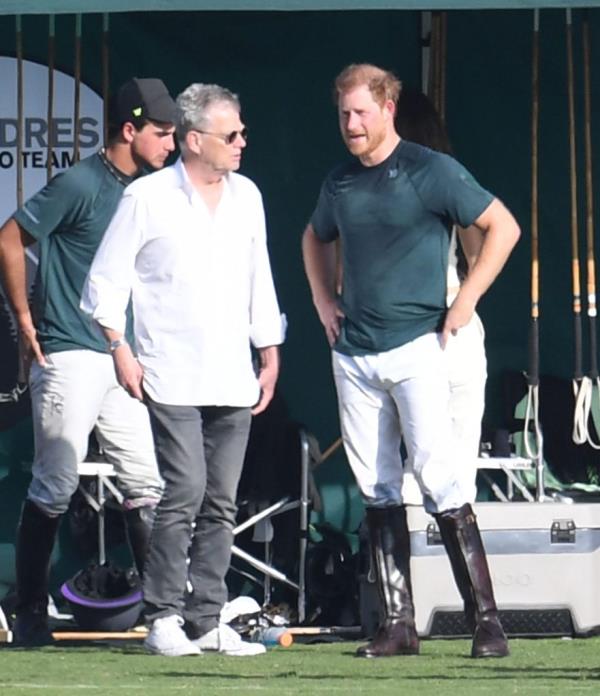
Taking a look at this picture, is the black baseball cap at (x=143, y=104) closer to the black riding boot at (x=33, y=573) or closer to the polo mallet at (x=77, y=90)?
the polo mallet at (x=77, y=90)

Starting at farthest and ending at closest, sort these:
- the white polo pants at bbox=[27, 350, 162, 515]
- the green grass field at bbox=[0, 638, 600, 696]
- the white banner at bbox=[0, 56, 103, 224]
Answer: the white banner at bbox=[0, 56, 103, 224] < the white polo pants at bbox=[27, 350, 162, 515] < the green grass field at bbox=[0, 638, 600, 696]

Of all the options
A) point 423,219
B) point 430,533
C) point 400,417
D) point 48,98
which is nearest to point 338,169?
point 423,219

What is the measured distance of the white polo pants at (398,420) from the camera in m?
5.84

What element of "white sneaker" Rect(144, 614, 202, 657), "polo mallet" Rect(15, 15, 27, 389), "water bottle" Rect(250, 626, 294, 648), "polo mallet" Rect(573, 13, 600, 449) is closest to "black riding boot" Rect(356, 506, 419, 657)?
"white sneaker" Rect(144, 614, 202, 657)

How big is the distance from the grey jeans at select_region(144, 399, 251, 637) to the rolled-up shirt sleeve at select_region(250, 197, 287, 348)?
22 cm

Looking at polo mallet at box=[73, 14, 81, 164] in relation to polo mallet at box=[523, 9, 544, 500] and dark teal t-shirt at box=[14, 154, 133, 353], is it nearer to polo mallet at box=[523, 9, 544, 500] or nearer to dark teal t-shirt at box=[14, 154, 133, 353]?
dark teal t-shirt at box=[14, 154, 133, 353]

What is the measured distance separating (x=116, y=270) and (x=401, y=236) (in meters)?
0.79

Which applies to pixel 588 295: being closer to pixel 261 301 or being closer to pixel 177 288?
pixel 261 301

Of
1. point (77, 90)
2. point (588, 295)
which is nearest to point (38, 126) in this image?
point (77, 90)

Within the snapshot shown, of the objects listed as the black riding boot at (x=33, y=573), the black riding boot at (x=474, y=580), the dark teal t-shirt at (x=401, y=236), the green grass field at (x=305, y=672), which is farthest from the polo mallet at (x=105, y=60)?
the black riding boot at (x=474, y=580)

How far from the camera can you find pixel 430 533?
6613mm

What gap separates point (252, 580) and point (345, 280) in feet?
6.44

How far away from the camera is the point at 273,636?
6770 millimetres

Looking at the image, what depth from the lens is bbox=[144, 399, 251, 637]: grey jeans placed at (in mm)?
5891
